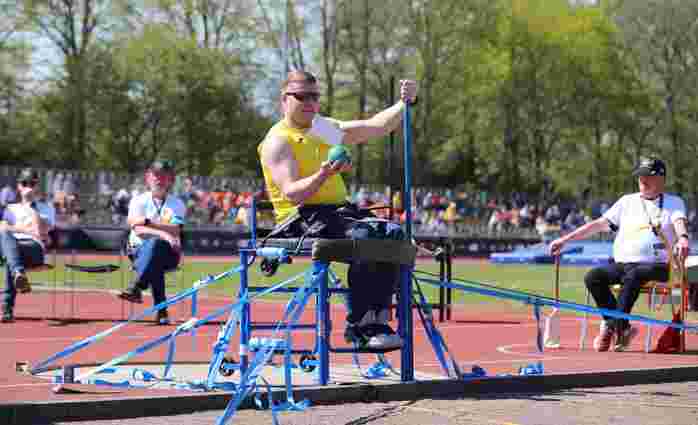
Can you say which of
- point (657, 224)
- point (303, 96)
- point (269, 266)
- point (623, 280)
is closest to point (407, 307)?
point (269, 266)

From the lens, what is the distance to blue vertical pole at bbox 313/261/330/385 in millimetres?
7336

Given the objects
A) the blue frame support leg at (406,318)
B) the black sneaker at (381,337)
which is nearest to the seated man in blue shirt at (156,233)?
the blue frame support leg at (406,318)

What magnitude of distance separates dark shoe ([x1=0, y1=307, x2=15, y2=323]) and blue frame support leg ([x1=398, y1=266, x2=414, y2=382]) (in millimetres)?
6747

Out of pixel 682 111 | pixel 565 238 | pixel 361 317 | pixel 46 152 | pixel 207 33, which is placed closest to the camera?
pixel 361 317

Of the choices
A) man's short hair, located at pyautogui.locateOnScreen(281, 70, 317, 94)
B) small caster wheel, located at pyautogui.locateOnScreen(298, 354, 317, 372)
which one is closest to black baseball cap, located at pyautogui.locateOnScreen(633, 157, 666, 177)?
small caster wheel, located at pyautogui.locateOnScreen(298, 354, 317, 372)

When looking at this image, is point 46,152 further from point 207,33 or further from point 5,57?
point 207,33

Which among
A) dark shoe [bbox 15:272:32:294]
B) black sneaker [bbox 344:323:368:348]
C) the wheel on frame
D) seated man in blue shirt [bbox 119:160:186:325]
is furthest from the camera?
dark shoe [bbox 15:272:32:294]

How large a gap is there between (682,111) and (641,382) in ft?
204

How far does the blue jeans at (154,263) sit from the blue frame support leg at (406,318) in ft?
17.9

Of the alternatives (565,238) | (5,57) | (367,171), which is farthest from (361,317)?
(367,171)

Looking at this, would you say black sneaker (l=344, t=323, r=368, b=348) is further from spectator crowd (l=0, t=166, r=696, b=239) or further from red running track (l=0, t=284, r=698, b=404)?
spectator crowd (l=0, t=166, r=696, b=239)

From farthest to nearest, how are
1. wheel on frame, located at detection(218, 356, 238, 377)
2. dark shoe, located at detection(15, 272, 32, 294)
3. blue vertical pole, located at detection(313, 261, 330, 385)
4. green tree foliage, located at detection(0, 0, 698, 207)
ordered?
green tree foliage, located at detection(0, 0, 698, 207) < dark shoe, located at detection(15, 272, 32, 294) < wheel on frame, located at detection(218, 356, 238, 377) < blue vertical pole, located at detection(313, 261, 330, 385)

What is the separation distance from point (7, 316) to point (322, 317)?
6945 mm

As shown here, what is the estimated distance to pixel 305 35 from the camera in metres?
59.1
